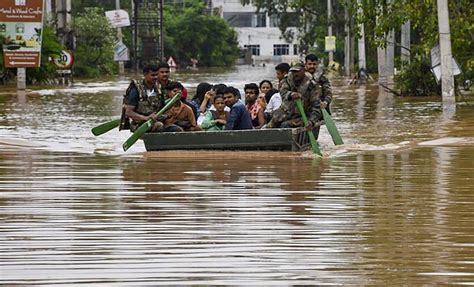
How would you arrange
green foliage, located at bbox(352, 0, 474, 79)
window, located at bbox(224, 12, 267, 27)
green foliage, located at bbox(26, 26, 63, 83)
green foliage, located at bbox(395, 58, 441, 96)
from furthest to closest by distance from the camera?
window, located at bbox(224, 12, 267, 27)
green foliage, located at bbox(26, 26, 63, 83)
green foliage, located at bbox(395, 58, 441, 96)
green foliage, located at bbox(352, 0, 474, 79)

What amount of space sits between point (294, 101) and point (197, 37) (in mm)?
95877

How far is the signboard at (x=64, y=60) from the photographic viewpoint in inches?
1950

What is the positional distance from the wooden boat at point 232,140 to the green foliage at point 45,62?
30739mm

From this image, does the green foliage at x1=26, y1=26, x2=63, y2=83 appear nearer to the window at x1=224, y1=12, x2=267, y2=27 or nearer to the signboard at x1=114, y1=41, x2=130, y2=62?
the signboard at x1=114, y1=41, x2=130, y2=62

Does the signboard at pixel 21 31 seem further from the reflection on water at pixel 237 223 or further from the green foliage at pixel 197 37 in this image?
the green foliage at pixel 197 37

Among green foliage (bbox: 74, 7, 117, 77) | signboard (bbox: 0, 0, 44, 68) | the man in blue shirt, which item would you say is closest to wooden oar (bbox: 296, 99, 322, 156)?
the man in blue shirt

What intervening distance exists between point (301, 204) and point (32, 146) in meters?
9.08

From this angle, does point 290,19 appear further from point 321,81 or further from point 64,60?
point 321,81

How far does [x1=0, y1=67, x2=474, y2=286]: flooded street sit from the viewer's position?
848 cm

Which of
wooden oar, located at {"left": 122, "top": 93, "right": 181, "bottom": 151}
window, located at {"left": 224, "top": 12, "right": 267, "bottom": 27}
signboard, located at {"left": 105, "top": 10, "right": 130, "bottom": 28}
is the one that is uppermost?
window, located at {"left": 224, "top": 12, "right": 267, "bottom": 27}

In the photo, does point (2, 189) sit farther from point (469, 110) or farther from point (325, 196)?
point (469, 110)

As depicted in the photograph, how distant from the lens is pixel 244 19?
156125 mm

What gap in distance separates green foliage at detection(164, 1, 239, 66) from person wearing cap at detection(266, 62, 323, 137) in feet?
296

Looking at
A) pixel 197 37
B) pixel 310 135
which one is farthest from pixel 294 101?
pixel 197 37
